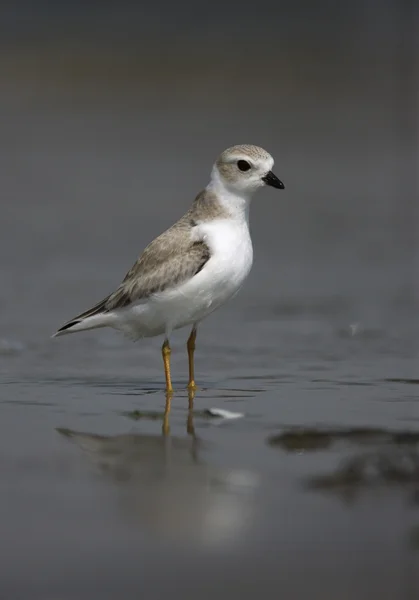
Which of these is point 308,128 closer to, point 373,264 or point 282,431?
point 373,264

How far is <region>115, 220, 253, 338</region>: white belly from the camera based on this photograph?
7.05m

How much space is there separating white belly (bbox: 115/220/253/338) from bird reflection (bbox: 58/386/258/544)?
48.2 inches

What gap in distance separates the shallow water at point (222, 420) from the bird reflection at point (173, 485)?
0.01 metres

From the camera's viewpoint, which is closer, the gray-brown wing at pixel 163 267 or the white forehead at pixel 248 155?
the gray-brown wing at pixel 163 267

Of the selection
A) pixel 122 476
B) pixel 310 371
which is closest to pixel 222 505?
pixel 122 476

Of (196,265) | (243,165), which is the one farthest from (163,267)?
(243,165)

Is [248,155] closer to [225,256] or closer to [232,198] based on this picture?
[232,198]

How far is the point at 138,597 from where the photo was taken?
3.78 meters

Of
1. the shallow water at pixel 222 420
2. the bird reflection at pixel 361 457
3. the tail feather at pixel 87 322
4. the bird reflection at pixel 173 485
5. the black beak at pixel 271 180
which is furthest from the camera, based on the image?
the tail feather at pixel 87 322

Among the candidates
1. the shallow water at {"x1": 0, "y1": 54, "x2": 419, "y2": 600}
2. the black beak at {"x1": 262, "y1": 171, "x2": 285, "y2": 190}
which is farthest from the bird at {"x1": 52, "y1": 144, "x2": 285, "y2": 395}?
the shallow water at {"x1": 0, "y1": 54, "x2": 419, "y2": 600}

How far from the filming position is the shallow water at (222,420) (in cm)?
404

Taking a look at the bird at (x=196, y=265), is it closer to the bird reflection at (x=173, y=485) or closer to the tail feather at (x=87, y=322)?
the tail feather at (x=87, y=322)

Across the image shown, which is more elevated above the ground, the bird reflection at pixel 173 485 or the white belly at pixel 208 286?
the white belly at pixel 208 286

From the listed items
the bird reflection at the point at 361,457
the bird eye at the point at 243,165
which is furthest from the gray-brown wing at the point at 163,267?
the bird reflection at the point at 361,457
